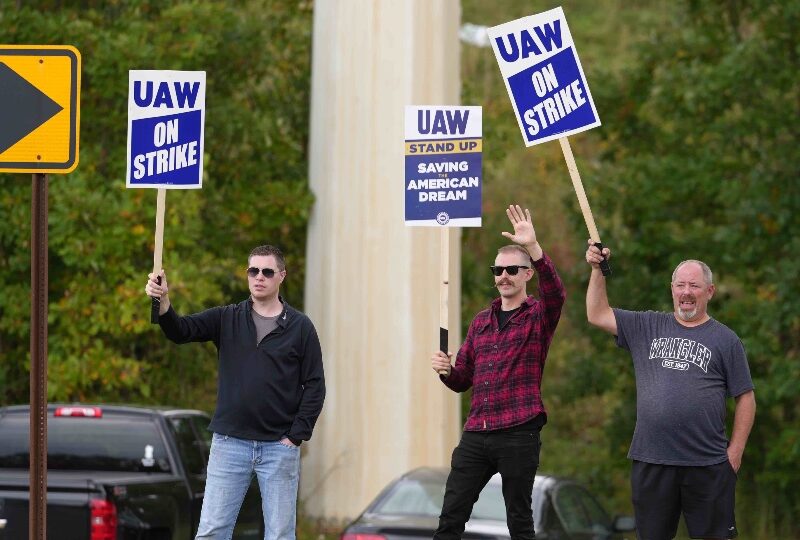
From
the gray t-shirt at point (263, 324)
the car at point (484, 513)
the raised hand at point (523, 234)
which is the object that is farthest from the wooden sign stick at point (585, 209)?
the car at point (484, 513)

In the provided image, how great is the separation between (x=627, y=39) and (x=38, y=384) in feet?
113

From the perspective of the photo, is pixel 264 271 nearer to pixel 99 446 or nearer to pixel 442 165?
pixel 442 165

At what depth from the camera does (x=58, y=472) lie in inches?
A: 454

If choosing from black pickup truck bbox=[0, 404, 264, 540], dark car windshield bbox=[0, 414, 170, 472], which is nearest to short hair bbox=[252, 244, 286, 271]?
black pickup truck bbox=[0, 404, 264, 540]

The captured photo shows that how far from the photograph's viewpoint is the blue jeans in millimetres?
9000

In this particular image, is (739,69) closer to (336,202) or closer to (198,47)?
(336,202)

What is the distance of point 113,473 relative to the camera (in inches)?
462

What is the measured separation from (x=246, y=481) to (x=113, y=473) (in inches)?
114

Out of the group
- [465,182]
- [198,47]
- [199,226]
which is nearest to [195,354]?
[199,226]

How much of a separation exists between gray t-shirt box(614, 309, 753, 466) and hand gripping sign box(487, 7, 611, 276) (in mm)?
1479

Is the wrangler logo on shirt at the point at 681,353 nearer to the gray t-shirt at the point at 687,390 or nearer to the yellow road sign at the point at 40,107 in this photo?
the gray t-shirt at the point at 687,390

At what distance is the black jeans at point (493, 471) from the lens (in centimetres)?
889

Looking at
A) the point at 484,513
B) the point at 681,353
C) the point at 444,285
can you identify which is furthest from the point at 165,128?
the point at 484,513

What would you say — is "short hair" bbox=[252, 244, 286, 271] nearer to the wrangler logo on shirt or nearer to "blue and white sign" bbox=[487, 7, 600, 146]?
"blue and white sign" bbox=[487, 7, 600, 146]
